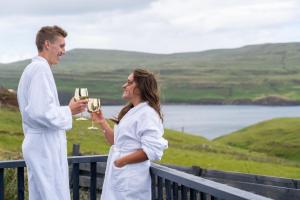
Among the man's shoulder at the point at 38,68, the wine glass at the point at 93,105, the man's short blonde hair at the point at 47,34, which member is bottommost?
the wine glass at the point at 93,105

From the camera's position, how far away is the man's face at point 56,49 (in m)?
A: 5.96

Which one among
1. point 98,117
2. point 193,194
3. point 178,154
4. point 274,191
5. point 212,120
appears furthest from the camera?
point 212,120

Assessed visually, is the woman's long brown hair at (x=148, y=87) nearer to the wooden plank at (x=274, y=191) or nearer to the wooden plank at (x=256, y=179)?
the wooden plank at (x=274, y=191)

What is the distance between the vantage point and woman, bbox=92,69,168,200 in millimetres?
5727

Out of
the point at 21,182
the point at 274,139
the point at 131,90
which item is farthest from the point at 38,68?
the point at 274,139

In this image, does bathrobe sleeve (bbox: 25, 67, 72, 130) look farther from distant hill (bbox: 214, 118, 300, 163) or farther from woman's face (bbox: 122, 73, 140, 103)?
distant hill (bbox: 214, 118, 300, 163)

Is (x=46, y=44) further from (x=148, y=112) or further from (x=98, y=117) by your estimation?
(x=148, y=112)

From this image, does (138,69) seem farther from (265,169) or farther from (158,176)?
(265,169)

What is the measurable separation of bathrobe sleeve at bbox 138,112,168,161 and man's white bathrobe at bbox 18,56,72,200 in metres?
0.70

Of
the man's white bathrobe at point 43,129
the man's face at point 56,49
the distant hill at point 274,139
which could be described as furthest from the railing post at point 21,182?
the distant hill at point 274,139

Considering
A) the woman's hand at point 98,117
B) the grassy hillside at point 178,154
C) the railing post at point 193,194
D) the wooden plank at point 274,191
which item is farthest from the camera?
the grassy hillside at point 178,154

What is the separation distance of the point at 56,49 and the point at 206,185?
6.60ft

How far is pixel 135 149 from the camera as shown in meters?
5.79

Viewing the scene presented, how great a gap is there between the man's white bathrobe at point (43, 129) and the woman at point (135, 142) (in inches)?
18.3
